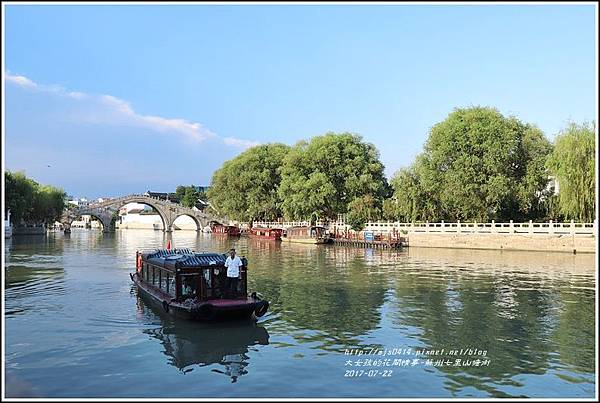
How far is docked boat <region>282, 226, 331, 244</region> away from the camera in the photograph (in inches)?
2046

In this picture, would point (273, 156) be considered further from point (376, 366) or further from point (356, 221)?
point (376, 366)

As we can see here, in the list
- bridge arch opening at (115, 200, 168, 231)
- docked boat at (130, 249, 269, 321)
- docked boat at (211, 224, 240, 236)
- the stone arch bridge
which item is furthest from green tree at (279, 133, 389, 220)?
bridge arch opening at (115, 200, 168, 231)

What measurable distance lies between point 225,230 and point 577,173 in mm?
55132

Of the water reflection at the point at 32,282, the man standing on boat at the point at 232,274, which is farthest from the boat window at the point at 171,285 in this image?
the water reflection at the point at 32,282

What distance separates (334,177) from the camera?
56.8 meters

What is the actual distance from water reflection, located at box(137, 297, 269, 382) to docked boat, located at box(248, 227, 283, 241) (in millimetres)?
46150

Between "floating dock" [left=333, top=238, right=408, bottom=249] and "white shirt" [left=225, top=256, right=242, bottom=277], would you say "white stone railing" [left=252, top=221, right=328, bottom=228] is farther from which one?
"white shirt" [left=225, top=256, right=242, bottom=277]

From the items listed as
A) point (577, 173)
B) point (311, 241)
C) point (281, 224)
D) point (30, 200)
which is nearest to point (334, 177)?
point (311, 241)

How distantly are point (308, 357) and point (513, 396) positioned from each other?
3753 mm

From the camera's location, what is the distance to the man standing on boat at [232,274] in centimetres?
1394

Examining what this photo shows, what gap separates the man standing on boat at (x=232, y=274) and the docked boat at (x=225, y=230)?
61.3 metres

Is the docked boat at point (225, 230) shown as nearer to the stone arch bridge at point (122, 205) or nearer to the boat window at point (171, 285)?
the stone arch bridge at point (122, 205)

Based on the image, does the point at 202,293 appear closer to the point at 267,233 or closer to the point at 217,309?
the point at 217,309

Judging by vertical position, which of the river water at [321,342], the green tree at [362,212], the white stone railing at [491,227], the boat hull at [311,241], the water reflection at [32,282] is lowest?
the river water at [321,342]
